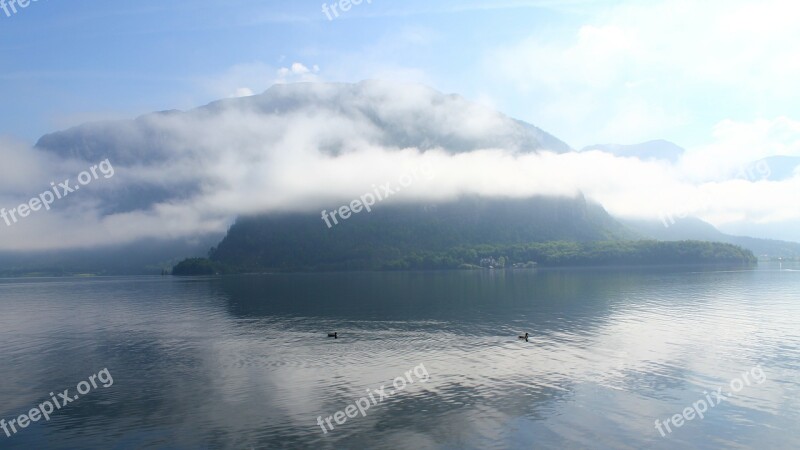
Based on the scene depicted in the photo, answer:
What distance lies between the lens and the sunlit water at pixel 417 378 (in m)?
35.7

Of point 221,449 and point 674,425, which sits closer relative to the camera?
point 221,449

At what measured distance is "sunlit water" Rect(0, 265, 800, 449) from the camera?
1406 inches

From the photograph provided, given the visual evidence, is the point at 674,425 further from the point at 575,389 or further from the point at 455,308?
the point at 455,308

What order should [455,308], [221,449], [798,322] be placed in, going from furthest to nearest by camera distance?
[455,308] → [798,322] → [221,449]

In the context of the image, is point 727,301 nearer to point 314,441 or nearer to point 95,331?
point 314,441

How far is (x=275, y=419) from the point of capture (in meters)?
39.1

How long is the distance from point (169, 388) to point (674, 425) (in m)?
42.5

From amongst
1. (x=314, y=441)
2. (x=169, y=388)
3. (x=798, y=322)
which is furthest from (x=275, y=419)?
(x=798, y=322)

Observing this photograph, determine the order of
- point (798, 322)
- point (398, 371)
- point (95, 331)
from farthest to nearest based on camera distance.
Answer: point (95, 331) < point (798, 322) < point (398, 371)

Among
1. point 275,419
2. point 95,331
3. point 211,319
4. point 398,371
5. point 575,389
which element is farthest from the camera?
point 211,319

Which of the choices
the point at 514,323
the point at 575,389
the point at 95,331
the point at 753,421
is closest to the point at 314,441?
the point at 575,389

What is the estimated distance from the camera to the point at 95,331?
88375 millimetres

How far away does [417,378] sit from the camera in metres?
50.6

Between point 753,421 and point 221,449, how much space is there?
36.8 meters
